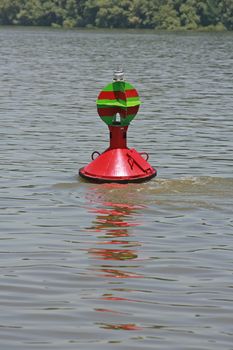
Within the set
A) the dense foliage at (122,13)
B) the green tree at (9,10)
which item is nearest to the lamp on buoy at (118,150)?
the dense foliage at (122,13)

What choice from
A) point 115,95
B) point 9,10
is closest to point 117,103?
point 115,95

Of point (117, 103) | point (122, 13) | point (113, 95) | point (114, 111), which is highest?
point (113, 95)

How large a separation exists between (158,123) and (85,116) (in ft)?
7.95

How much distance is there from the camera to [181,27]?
405 feet

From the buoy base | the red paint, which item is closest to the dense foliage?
the red paint

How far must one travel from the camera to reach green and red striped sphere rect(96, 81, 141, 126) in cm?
1474

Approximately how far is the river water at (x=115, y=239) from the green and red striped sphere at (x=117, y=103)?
1.06 m

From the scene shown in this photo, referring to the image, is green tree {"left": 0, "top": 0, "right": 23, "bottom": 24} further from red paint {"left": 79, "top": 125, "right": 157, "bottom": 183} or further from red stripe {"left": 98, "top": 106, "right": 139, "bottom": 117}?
red paint {"left": 79, "top": 125, "right": 157, "bottom": 183}

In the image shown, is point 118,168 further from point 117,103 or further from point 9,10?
point 9,10

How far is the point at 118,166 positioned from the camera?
14523 mm

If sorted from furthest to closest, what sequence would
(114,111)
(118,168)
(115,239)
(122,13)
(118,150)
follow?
1. (122,13)
2. (114,111)
3. (118,150)
4. (118,168)
5. (115,239)

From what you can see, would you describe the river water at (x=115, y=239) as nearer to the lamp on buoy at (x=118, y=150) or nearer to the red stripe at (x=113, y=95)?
the lamp on buoy at (x=118, y=150)

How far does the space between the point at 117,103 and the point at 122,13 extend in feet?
375

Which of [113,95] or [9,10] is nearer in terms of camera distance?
[113,95]
